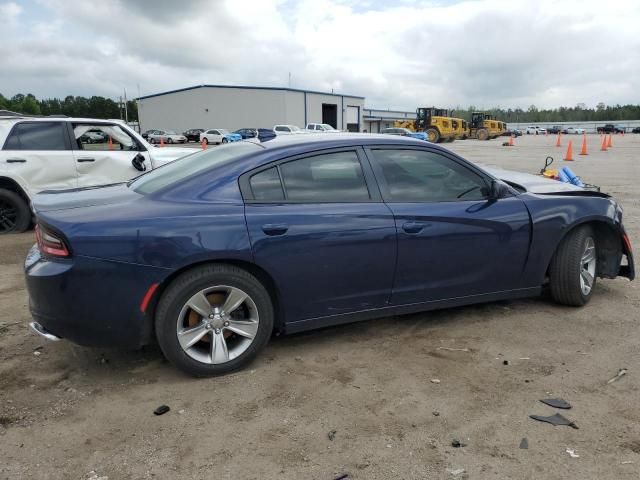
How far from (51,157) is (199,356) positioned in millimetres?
5753

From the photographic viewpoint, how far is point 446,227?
379 cm

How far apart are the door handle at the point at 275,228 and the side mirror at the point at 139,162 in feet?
17.3

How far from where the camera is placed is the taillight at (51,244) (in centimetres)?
304

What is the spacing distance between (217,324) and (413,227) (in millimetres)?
1499

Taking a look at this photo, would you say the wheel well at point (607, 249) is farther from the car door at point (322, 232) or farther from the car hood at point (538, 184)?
the car door at point (322, 232)

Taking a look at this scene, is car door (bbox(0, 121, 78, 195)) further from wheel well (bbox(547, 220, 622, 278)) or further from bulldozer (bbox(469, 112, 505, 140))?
bulldozer (bbox(469, 112, 505, 140))

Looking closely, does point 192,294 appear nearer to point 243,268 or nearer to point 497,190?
point 243,268

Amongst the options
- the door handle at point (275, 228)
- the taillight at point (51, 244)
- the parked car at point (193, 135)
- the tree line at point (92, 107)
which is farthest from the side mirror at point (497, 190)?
the tree line at point (92, 107)

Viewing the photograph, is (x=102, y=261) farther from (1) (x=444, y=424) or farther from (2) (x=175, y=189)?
(1) (x=444, y=424)

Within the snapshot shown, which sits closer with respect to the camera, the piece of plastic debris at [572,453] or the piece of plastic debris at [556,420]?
the piece of plastic debris at [572,453]

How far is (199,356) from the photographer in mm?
3326

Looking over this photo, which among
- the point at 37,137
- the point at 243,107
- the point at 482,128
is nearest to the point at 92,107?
the point at 243,107

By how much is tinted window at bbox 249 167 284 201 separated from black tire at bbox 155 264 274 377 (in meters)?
0.52

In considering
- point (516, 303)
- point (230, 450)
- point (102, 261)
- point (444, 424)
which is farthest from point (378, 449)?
point (516, 303)
